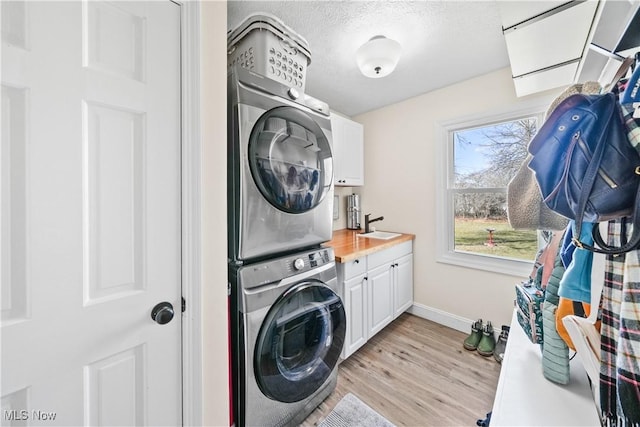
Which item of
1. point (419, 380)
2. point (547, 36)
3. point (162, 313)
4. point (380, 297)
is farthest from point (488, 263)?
point (162, 313)

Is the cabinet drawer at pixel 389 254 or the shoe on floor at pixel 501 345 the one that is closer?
the shoe on floor at pixel 501 345

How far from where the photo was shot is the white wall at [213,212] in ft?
2.97

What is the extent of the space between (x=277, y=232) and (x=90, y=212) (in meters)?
0.69

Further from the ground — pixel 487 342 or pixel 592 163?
pixel 592 163

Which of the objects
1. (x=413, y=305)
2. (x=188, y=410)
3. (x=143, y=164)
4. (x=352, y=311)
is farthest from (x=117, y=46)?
(x=413, y=305)

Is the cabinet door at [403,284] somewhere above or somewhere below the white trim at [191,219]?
below

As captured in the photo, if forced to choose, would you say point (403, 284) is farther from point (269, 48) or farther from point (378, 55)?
point (269, 48)

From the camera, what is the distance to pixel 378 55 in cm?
157

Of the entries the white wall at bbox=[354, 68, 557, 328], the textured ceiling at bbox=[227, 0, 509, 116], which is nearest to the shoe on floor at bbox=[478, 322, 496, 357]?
the white wall at bbox=[354, 68, 557, 328]

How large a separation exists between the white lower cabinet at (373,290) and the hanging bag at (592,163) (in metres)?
1.29

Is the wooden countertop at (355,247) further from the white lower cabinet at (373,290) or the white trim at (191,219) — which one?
the white trim at (191,219)

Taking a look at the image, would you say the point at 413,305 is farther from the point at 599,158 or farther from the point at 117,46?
the point at 117,46

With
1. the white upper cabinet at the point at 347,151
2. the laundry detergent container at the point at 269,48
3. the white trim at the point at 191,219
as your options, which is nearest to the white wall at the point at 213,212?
the white trim at the point at 191,219

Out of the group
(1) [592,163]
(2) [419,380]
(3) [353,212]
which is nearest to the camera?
(1) [592,163]
